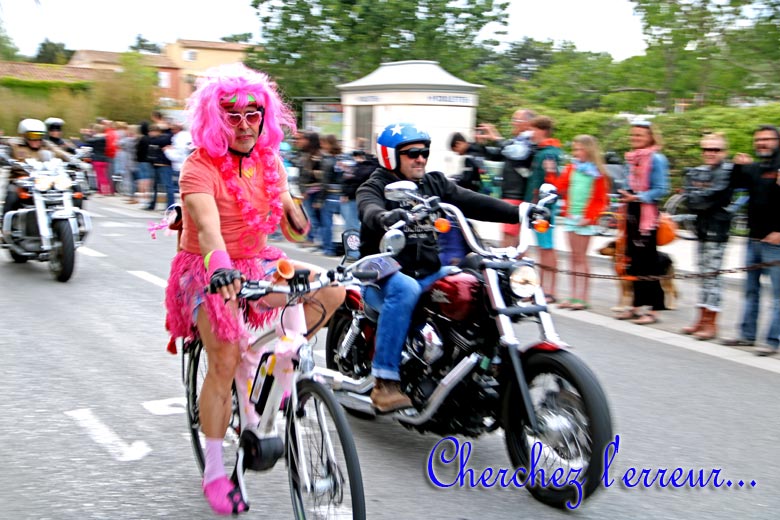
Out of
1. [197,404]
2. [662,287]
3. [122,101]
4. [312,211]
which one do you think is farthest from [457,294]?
[122,101]

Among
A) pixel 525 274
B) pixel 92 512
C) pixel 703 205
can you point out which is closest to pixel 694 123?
pixel 703 205

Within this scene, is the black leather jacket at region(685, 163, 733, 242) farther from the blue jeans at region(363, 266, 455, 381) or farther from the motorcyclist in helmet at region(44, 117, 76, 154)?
the motorcyclist in helmet at region(44, 117, 76, 154)

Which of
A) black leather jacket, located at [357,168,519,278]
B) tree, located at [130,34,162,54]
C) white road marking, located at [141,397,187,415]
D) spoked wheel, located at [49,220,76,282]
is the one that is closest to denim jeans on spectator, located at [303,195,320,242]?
spoked wheel, located at [49,220,76,282]

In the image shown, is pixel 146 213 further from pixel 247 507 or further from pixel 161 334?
pixel 247 507

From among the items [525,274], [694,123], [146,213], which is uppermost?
[694,123]

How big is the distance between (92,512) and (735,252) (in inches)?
449

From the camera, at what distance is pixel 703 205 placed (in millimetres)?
8164

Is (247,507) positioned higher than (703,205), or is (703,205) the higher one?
(703,205)

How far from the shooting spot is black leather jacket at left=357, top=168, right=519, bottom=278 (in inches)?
185

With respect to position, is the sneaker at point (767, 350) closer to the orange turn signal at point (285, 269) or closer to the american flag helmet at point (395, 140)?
the american flag helmet at point (395, 140)

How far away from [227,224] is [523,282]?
1.40 meters

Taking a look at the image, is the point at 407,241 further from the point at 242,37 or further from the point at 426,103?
the point at 242,37

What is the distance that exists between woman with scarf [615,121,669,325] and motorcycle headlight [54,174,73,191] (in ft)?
21.3

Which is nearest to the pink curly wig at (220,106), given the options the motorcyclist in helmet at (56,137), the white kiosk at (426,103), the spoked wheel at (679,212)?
the motorcyclist in helmet at (56,137)
